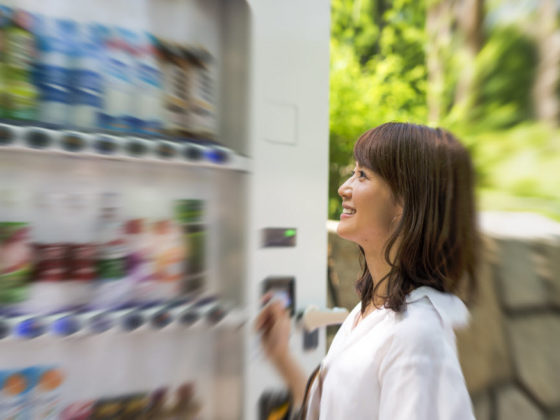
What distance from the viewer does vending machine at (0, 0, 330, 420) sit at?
1.22 meters

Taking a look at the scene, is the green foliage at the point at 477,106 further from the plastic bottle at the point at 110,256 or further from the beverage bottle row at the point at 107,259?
the plastic bottle at the point at 110,256

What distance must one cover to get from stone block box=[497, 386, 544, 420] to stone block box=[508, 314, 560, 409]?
0.22 ft

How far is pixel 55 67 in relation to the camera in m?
1.25

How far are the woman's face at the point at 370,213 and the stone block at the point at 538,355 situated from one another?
8.77 feet

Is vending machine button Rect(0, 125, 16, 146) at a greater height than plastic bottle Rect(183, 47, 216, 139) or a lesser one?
lesser

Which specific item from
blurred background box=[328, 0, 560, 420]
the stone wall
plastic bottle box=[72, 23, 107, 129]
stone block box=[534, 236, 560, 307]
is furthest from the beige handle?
stone block box=[534, 236, 560, 307]

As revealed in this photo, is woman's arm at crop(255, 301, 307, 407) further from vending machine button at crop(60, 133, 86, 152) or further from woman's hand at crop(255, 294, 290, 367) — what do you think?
vending machine button at crop(60, 133, 86, 152)

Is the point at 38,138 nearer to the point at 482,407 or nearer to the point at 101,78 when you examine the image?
the point at 101,78

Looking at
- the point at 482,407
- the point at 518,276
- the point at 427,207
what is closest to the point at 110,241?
the point at 427,207

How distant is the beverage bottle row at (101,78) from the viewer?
47.1 inches

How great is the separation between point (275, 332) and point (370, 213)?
0.40m

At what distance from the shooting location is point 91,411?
1317 millimetres

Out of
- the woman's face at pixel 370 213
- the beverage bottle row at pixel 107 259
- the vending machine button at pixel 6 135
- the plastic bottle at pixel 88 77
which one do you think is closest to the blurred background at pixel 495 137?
the beverage bottle row at pixel 107 259

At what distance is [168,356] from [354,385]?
28.8 inches
